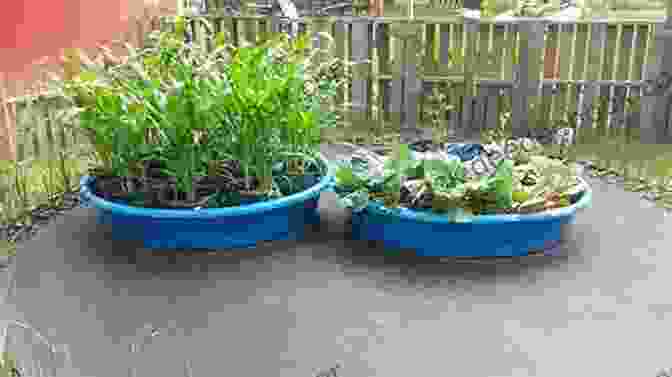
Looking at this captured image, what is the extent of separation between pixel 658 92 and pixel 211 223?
3463mm

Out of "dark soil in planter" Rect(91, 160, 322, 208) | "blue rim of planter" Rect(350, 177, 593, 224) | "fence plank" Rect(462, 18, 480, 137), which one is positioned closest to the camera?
"blue rim of planter" Rect(350, 177, 593, 224)

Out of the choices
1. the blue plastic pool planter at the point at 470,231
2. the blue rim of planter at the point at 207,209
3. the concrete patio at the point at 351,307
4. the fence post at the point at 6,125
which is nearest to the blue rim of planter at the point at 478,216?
the blue plastic pool planter at the point at 470,231

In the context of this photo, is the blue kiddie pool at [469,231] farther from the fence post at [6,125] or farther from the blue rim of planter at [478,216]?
the fence post at [6,125]

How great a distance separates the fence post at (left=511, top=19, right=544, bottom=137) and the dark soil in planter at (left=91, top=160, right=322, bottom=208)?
2311 millimetres

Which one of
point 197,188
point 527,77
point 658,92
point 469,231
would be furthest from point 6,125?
point 658,92

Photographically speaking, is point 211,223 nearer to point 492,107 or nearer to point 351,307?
point 351,307

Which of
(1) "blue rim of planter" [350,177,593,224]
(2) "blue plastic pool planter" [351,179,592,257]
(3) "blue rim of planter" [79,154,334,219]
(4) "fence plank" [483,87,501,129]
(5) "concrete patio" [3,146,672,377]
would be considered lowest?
(5) "concrete patio" [3,146,672,377]

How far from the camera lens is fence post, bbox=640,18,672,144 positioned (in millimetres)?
4910

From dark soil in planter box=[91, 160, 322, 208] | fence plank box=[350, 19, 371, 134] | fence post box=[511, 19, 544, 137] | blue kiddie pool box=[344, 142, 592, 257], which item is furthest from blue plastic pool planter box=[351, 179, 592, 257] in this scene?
fence plank box=[350, 19, 371, 134]

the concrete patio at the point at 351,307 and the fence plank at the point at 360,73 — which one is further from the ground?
the fence plank at the point at 360,73

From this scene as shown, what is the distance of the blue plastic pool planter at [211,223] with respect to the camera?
315 cm

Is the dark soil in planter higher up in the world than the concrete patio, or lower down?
higher up

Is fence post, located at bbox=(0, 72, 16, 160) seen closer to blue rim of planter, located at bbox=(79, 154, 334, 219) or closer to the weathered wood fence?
blue rim of planter, located at bbox=(79, 154, 334, 219)

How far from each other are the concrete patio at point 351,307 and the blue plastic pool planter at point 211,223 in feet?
0.24
